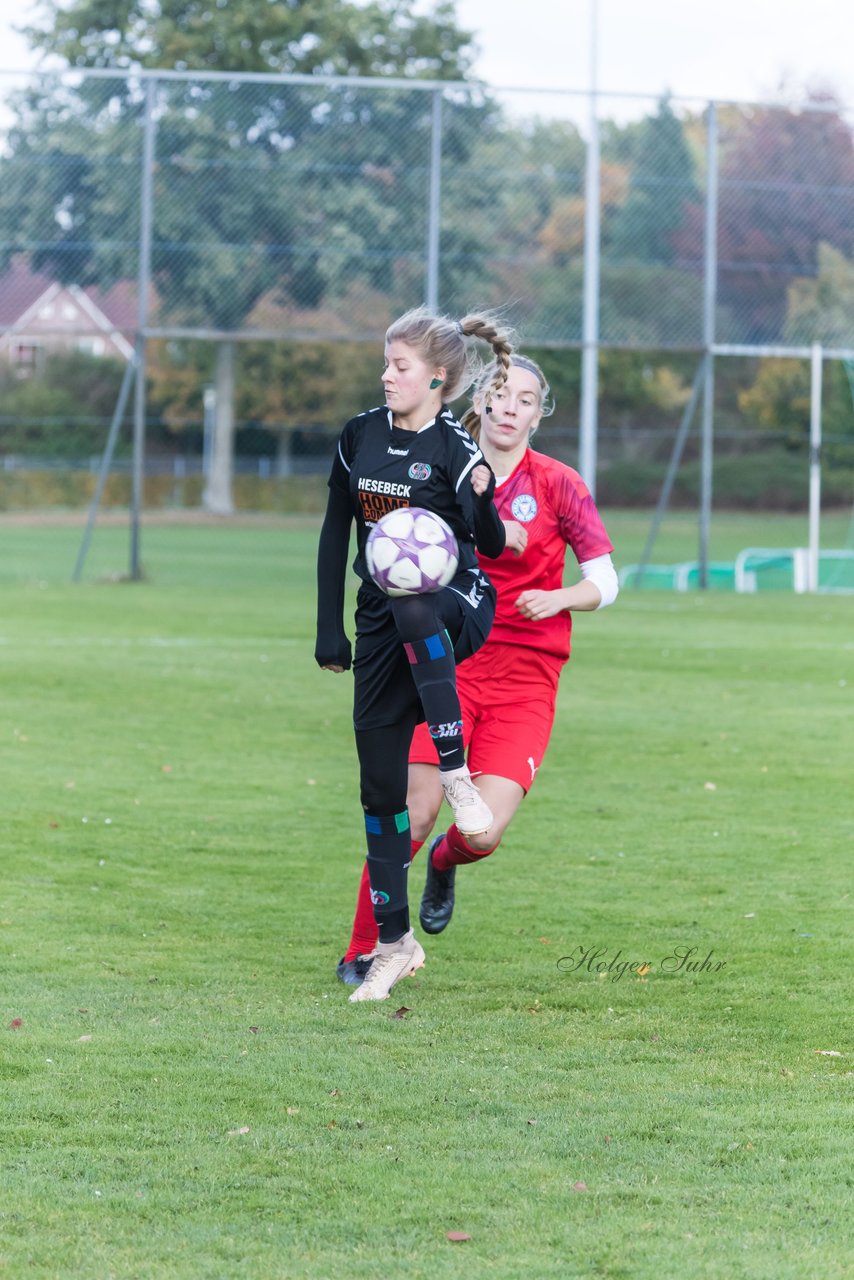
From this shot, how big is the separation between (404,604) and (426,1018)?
1149 millimetres

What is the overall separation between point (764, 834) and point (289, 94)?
15.9 m

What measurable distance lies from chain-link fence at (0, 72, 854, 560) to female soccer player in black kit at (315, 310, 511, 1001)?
1488cm

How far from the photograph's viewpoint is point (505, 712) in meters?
5.21

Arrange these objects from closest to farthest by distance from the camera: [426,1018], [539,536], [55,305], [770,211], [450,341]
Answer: [426,1018], [450,341], [539,536], [770,211], [55,305]

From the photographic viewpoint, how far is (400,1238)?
3131mm

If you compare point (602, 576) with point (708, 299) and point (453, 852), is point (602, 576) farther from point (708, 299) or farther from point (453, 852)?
point (708, 299)

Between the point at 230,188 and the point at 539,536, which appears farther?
the point at 230,188

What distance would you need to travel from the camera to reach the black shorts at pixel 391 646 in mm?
4691

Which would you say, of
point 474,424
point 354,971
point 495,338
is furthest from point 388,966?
point 495,338

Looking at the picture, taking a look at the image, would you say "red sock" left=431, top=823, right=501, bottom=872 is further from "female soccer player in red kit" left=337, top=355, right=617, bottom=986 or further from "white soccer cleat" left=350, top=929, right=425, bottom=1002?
"white soccer cleat" left=350, top=929, right=425, bottom=1002

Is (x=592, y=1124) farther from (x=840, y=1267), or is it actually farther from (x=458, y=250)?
(x=458, y=250)

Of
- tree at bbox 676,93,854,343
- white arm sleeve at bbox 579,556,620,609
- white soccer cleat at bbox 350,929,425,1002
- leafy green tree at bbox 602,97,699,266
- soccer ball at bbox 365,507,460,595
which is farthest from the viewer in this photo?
leafy green tree at bbox 602,97,699,266

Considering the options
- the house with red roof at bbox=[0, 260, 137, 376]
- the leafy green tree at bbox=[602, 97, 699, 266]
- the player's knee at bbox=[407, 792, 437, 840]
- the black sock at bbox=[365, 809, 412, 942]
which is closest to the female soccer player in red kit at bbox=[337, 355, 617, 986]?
the player's knee at bbox=[407, 792, 437, 840]

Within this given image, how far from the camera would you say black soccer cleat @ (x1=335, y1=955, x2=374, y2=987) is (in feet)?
16.4
